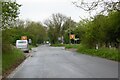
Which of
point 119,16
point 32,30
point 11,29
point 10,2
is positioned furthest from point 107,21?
point 32,30

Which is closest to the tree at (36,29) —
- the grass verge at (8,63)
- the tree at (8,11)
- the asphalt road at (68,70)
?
the grass verge at (8,63)

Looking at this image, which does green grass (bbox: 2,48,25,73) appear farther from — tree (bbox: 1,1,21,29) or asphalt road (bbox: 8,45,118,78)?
tree (bbox: 1,1,21,29)

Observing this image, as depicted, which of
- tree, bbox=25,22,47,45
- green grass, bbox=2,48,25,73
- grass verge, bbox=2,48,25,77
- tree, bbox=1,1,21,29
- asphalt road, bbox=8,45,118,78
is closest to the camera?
asphalt road, bbox=8,45,118,78

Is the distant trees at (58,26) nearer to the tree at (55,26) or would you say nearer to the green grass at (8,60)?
the tree at (55,26)

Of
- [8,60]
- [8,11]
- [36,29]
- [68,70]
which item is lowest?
[68,70]

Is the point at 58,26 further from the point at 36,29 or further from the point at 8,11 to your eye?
the point at 8,11

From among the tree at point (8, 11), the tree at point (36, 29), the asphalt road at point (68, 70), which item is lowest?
the asphalt road at point (68, 70)

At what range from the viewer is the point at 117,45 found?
4297 cm

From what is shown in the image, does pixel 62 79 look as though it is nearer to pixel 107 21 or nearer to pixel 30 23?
pixel 107 21

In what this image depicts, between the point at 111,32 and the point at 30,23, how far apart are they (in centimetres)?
10519

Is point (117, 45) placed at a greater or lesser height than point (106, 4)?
lesser

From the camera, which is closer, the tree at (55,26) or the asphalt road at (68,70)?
the asphalt road at (68,70)

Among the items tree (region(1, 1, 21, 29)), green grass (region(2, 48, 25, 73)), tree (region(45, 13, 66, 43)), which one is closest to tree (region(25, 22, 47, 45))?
tree (region(45, 13, 66, 43))

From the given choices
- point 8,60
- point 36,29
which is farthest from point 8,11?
point 36,29
